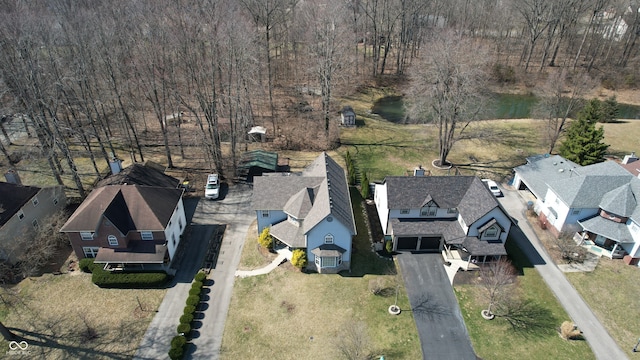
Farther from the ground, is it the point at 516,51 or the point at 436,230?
the point at 516,51

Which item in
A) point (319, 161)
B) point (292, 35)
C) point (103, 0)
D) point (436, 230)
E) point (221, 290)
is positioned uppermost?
point (103, 0)

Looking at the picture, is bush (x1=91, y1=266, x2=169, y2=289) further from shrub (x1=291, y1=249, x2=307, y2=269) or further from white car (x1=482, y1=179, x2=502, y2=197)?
white car (x1=482, y1=179, x2=502, y2=197)

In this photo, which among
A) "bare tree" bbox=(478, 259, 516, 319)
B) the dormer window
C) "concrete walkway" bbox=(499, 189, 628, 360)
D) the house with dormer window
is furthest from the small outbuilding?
the house with dormer window

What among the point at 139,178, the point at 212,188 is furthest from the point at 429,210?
the point at 139,178

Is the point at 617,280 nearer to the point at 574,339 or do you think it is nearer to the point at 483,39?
the point at 574,339

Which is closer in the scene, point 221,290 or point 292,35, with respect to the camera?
point 221,290

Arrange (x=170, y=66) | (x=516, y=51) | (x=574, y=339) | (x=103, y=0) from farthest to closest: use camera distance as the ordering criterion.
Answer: (x=516, y=51) → (x=103, y=0) → (x=170, y=66) → (x=574, y=339)

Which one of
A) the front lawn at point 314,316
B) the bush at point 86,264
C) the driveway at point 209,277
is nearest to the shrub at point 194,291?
the driveway at point 209,277

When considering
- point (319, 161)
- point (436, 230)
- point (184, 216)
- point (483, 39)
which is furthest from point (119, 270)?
point (483, 39)
